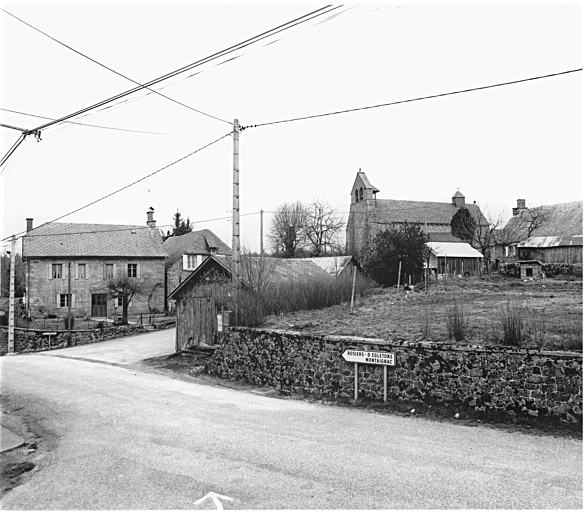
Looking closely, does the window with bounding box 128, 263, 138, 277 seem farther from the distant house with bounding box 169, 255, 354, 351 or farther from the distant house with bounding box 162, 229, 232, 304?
the distant house with bounding box 169, 255, 354, 351

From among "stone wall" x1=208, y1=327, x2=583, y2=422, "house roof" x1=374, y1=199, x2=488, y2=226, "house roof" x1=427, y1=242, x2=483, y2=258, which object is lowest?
"stone wall" x1=208, y1=327, x2=583, y2=422

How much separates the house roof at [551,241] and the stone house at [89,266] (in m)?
34.2

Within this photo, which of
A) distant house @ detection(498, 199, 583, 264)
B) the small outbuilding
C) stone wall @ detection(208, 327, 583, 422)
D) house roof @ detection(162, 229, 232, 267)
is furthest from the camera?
distant house @ detection(498, 199, 583, 264)

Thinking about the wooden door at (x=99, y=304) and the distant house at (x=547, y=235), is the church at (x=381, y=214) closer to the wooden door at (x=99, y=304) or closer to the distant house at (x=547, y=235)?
the distant house at (x=547, y=235)

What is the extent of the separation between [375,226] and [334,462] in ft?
202

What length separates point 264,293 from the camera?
19.2m

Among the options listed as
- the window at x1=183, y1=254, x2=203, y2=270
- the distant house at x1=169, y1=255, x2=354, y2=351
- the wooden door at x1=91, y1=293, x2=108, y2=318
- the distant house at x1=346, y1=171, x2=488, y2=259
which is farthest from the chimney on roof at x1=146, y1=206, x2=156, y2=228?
the distant house at x1=169, y1=255, x2=354, y2=351

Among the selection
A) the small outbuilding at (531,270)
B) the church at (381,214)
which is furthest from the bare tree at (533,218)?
the small outbuilding at (531,270)

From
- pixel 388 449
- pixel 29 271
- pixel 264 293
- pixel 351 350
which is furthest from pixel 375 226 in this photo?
pixel 388 449

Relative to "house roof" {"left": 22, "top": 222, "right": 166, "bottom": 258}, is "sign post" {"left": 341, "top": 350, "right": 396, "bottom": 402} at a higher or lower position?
lower

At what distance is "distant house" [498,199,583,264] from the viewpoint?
163ft

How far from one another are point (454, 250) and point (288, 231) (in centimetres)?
2103

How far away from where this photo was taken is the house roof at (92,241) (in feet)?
137

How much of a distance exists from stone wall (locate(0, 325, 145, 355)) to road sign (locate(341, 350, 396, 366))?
2383cm
